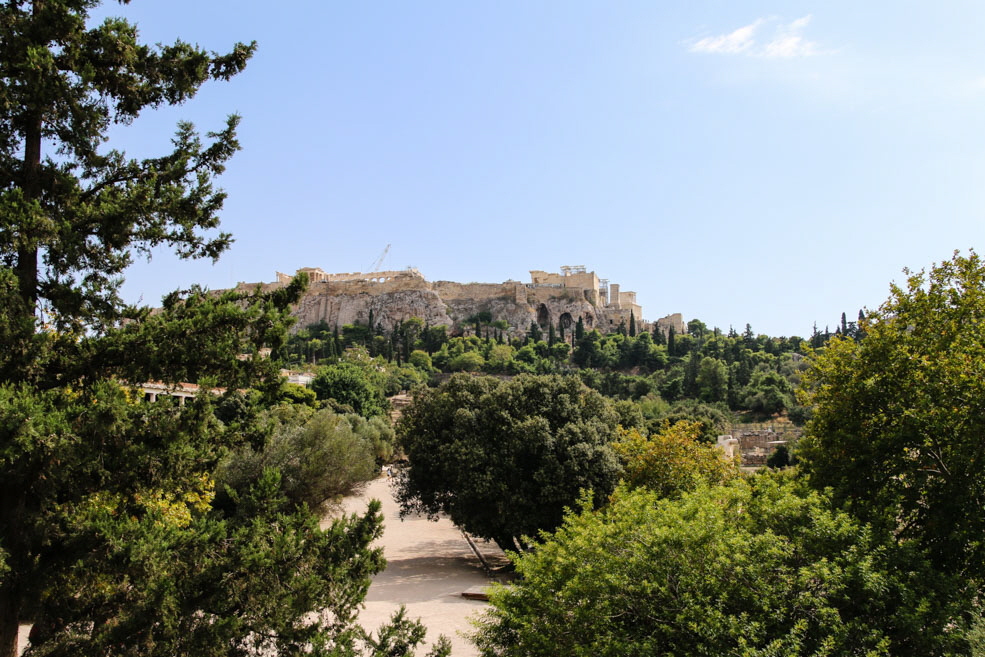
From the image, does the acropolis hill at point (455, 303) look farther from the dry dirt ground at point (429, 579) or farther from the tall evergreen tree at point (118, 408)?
the tall evergreen tree at point (118, 408)

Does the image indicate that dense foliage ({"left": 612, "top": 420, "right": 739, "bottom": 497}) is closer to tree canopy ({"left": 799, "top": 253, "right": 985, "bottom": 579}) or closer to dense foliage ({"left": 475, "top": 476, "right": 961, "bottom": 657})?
tree canopy ({"left": 799, "top": 253, "right": 985, "bottom": 579})

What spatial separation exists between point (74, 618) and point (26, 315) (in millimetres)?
2898

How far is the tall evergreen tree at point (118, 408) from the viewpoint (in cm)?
627

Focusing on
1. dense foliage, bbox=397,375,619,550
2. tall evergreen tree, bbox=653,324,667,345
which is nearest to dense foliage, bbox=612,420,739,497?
dense foliage, bbox=397,375,619,550

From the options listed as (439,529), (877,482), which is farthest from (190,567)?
(439,529)

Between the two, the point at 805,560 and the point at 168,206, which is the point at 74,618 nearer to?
the point at 168,206

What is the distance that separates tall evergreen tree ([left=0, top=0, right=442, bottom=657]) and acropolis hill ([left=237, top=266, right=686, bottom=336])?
98021 millimetres

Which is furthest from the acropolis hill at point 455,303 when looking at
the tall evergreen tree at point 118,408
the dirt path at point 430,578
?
the tall evergreen tree at point 118,408

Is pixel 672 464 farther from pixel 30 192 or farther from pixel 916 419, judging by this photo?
pixel 30 192

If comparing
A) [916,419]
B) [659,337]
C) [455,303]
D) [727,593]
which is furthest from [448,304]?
[727,593]

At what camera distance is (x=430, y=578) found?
19953 mm

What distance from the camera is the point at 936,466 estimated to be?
1127 cm

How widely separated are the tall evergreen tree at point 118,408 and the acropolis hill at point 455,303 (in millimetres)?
98021

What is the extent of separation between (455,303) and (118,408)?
107 m
